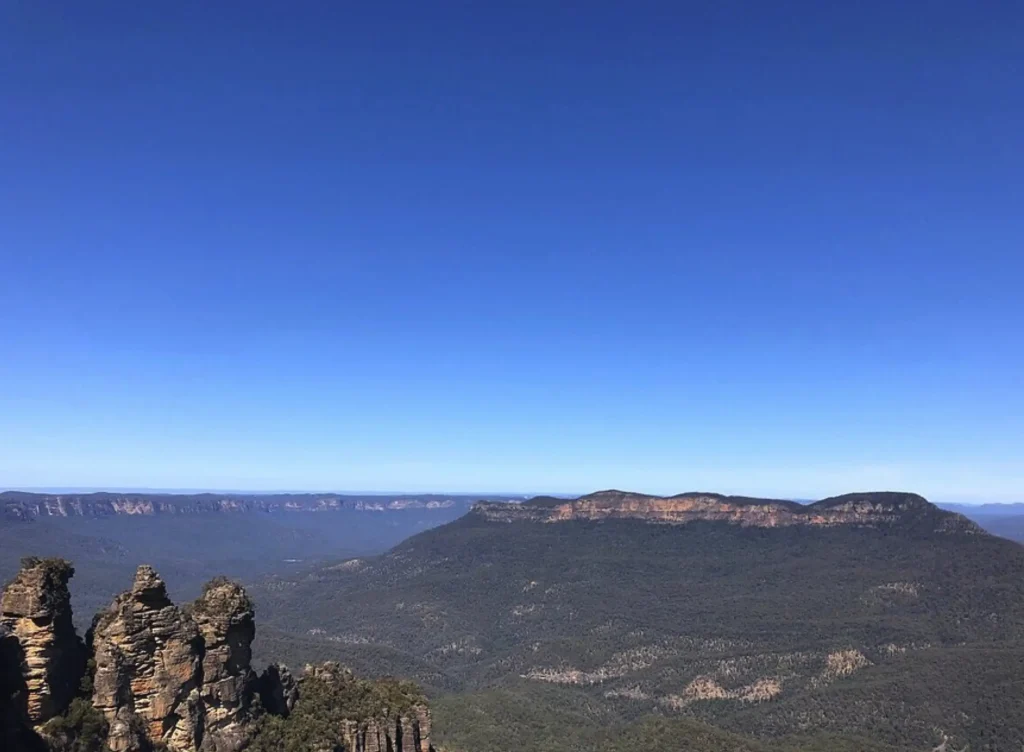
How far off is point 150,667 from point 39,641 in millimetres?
4733

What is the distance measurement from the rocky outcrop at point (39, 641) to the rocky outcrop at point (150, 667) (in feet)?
4.39

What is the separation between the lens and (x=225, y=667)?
33719 mm

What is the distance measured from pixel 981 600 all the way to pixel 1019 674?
68.6 meters

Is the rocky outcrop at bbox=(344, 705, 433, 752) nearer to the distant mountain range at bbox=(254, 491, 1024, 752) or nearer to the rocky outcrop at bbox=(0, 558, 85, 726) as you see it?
the rocky outcrop at bbox=(0, 558, 85, 726)

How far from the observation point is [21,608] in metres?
29.0

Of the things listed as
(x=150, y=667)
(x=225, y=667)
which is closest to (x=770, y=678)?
(x=225, y=667)

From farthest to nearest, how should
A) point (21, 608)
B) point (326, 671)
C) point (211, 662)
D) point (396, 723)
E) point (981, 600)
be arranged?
point (981, 600), point (326, 671), point (396, 723), point (211, 662), point (21, 608)

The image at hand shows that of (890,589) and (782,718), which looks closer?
(782,718)

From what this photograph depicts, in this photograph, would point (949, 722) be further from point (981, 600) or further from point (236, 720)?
point (236, 720)

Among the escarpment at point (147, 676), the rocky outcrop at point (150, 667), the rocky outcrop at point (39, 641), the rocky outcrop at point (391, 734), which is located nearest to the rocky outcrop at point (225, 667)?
the escarpment at point (147, 676)

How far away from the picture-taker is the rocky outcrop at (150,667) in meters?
30.3

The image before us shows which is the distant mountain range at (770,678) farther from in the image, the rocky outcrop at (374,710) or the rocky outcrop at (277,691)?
the rocky outcrop at (277,691)

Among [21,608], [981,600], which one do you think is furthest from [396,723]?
[981,600]

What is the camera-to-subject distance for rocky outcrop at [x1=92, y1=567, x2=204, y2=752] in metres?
30.3
